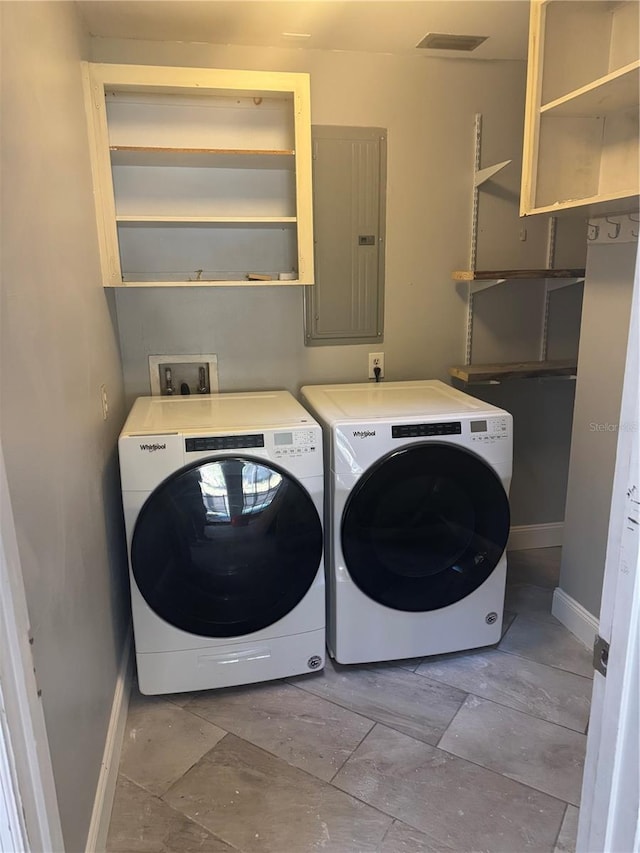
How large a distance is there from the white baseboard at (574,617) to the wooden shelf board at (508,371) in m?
0.87

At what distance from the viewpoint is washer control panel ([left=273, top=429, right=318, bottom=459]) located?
1.82 meters

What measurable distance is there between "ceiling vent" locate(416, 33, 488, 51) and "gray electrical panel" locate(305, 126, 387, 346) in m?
0.32

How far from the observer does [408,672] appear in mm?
2074

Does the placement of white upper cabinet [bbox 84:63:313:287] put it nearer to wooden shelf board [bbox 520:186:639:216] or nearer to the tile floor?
wooden shelf board [bbox 520:186:639:216]

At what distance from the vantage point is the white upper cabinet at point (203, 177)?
75.9 inches

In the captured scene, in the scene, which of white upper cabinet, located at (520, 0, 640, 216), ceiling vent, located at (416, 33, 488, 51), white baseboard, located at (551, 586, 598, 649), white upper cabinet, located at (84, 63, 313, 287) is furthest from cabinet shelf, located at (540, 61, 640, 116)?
white baseboard, located at (551, 586, 598, 649)

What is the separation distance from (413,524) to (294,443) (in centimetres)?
47

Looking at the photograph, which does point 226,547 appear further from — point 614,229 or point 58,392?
point 614,229

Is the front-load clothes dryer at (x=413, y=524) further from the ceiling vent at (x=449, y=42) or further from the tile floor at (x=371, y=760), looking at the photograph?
the ceiling vent at (x=449, y=42)

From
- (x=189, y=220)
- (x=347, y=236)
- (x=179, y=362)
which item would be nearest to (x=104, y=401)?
(x=179, y=362)

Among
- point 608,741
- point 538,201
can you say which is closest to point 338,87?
point 538,201

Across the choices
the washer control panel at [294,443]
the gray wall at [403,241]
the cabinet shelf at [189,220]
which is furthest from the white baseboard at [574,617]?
the cabinet shelf at [189,220]

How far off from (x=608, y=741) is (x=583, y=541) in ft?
5.24

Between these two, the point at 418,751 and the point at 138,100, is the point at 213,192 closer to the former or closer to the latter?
the point at 138,100
